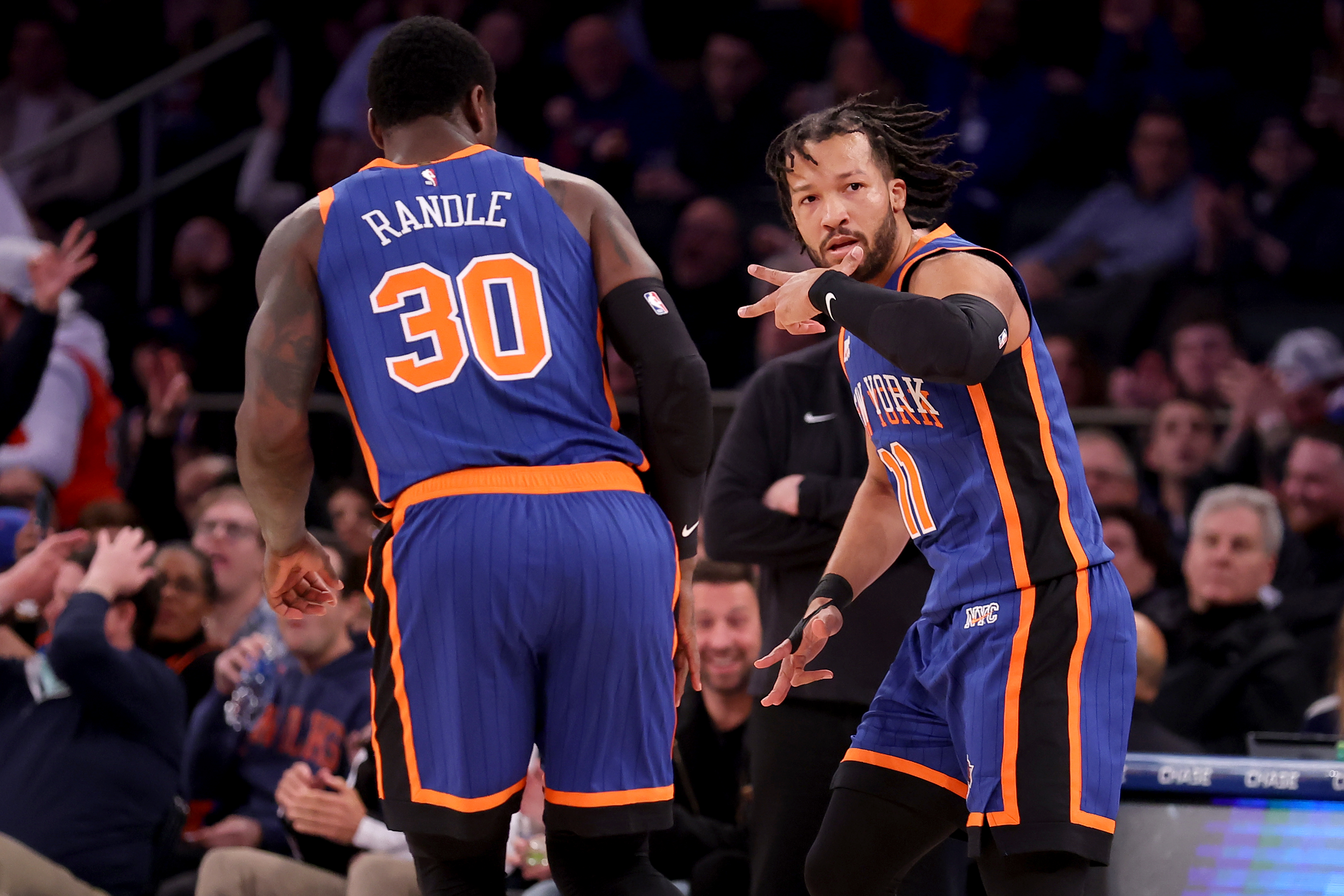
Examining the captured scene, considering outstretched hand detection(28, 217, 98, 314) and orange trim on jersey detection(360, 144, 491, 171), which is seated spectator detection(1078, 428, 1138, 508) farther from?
outstretched hand detection(28, 217, 98, 314)

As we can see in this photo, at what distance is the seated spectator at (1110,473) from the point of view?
275 inches

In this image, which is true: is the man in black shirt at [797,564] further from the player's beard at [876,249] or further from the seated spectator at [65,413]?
the seated spectator at [65,413]

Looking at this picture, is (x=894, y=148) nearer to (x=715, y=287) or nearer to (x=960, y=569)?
(x=960, y=569)

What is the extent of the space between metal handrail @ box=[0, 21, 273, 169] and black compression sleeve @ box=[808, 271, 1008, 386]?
28.5 ft

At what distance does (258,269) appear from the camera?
3.10 meters

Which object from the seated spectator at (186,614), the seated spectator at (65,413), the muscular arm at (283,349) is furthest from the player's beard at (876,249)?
the seated spectator at (65,413)

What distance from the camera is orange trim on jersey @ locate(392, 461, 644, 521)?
2.91 metres

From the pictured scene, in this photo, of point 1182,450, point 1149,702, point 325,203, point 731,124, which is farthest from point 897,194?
point 731,124

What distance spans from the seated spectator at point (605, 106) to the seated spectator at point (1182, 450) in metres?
3.89

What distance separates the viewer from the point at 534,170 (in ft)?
10.2

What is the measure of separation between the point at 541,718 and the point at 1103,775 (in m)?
1.08

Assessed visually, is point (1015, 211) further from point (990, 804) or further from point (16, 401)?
point (990, 804)

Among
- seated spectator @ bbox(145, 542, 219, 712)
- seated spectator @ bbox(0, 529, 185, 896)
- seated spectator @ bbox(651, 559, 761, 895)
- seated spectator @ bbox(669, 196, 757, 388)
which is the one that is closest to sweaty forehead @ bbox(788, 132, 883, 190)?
seated spectator @ bbox(651, 559, 761, 895)

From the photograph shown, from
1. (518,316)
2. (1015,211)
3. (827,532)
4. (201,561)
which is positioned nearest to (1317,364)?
(1015,211)
